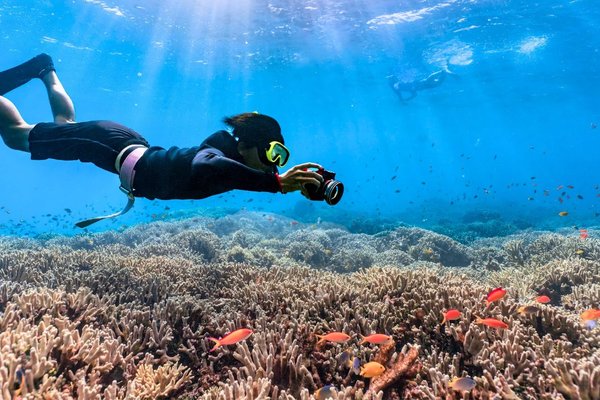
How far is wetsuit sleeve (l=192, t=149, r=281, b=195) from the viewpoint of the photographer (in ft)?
9.80

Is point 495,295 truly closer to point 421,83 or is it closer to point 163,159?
point 163,159

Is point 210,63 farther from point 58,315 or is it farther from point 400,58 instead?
point 58,315

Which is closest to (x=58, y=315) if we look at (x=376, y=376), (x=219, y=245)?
(x=376, y=376)

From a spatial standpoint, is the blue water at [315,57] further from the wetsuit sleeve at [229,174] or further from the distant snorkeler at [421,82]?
the wetsuit sleeve at [229,174]

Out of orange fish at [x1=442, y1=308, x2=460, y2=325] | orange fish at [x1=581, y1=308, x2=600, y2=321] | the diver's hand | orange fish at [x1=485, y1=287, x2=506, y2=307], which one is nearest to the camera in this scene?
the diver's hand

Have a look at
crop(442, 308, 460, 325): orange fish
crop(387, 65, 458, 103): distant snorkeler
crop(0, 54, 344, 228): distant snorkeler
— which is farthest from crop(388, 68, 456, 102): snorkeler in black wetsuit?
crop(0, 54, 344, 228): distant snorkeler

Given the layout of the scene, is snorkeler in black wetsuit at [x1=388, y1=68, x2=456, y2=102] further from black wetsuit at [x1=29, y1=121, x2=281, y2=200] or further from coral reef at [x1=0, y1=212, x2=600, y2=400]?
black wetsuit at [x1=29, y1=121, x2=281, y2=200]

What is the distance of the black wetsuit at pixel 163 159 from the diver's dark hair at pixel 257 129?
202 mm

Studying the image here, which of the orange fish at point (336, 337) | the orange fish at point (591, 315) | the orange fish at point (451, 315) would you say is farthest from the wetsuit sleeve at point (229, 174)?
the orange fish at point (591, 315)

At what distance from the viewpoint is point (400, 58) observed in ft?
109

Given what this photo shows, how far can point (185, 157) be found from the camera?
345 cm

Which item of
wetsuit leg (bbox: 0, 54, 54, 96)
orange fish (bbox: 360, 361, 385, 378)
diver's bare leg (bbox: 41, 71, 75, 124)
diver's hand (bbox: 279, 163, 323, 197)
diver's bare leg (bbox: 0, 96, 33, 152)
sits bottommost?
orange fish (bbox: 360, 361, 385, 378)

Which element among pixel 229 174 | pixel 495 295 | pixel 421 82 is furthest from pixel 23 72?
pixel 421 82

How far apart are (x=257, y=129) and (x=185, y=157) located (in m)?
0.79
